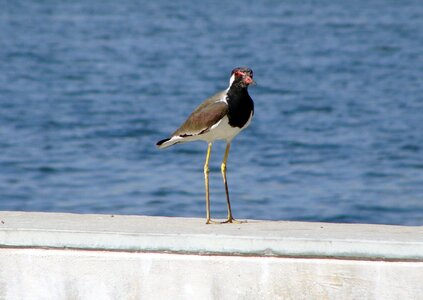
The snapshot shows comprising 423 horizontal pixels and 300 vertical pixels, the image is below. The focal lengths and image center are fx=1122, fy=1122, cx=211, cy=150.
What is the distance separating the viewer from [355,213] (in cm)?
1495

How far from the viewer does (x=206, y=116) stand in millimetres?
6570

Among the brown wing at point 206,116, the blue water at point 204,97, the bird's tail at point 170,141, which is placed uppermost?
the blue water at point 204,97

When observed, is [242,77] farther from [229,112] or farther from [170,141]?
[170,141]

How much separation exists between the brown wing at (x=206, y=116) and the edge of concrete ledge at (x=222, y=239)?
92 centimetres

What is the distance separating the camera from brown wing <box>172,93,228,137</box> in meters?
6.54

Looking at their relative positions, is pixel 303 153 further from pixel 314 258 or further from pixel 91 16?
pixel 91 16

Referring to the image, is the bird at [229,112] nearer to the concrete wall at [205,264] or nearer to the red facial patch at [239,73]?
the red facial patch at [239,73]

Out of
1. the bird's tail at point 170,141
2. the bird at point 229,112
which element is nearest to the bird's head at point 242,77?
the bird at point 229,112

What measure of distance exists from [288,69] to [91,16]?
60.6 feet

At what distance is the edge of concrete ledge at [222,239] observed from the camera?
5.11 metres

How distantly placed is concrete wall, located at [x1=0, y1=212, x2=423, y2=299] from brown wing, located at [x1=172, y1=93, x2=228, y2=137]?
1.21 metres

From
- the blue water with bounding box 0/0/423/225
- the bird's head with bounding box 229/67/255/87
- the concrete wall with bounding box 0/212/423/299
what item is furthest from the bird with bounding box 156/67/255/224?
the blue water with bounding box 0/0/423/225

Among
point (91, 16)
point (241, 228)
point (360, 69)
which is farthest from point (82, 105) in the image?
point (91, 16)

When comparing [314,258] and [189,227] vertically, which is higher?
[189,227]
